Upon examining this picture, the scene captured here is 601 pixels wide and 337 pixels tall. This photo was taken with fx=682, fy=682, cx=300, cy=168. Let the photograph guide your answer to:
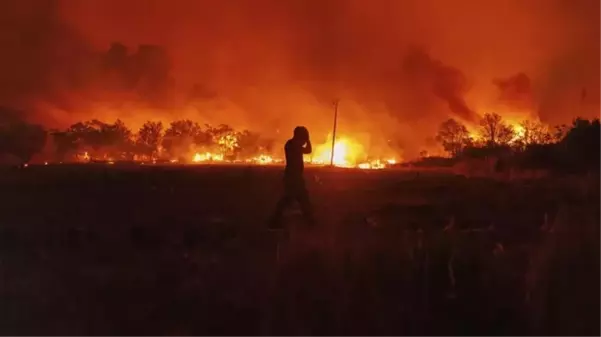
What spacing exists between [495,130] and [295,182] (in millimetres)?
31178

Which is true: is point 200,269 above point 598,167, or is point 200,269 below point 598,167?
below

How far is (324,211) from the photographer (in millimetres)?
11852

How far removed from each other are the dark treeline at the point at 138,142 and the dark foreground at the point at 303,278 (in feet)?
106

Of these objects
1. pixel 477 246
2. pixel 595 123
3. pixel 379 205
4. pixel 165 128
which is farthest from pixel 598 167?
pixel 165 128

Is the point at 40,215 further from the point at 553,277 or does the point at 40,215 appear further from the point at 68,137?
the point at 68,137

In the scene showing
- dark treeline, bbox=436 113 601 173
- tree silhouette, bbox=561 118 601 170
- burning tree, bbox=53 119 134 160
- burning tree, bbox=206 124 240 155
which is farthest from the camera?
burning tree, bbox=206 124 240 155

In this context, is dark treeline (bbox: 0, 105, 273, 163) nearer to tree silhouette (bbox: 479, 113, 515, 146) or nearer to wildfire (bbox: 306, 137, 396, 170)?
wildfire (bbox: 306, 137, 396, 170)

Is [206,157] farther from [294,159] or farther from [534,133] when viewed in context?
[294,159]

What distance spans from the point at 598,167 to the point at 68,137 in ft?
104

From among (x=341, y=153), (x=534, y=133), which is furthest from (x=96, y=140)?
(x=534, y=133)

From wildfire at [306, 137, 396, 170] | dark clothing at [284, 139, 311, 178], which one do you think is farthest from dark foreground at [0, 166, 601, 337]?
wildfire at [306, 137, 396, 170]

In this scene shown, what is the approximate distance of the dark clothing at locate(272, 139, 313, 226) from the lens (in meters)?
9.03

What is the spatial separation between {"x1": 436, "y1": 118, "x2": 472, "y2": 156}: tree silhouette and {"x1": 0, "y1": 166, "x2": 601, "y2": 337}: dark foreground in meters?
30.2

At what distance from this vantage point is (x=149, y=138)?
45.4 meters
